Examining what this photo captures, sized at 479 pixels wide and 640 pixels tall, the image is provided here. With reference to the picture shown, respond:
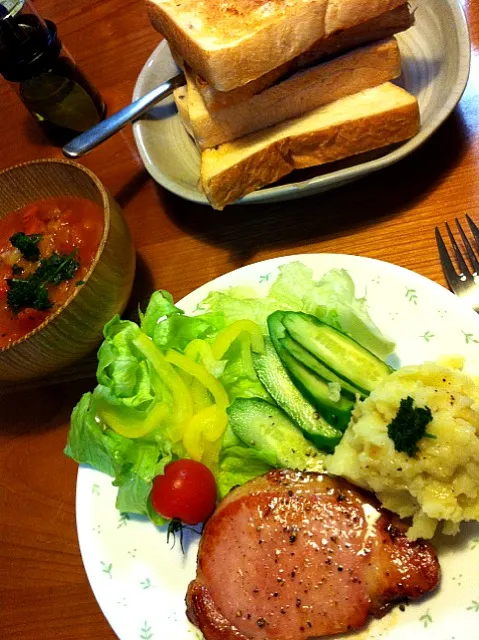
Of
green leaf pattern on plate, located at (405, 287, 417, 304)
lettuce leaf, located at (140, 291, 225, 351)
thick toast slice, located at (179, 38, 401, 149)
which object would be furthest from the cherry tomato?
thick toast slice, located at (179, 38, 401, 149)

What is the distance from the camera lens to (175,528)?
1751 mm

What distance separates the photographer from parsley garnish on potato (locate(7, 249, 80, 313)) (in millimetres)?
2070

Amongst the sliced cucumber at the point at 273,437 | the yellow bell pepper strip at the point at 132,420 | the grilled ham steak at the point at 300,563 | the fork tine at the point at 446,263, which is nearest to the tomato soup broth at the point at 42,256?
the yellow bell pepper strip at the point at 132,420

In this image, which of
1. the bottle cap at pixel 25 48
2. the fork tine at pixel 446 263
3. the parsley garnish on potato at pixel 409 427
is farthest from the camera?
the bottle cap at pixel 25 48

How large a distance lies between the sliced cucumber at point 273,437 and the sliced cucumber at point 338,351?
229 mm

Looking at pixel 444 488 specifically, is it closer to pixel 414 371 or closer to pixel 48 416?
pixel 414 371

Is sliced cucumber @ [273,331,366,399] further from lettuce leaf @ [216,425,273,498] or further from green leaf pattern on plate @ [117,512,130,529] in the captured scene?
green leaf pattern on plate @ [117,512,130,529]

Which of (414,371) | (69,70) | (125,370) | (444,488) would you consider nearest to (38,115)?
(69,70)

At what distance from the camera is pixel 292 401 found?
1.84 metres

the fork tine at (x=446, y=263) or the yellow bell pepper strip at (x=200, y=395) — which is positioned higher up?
the yellow bell pepper strip at (x=200, y=395)

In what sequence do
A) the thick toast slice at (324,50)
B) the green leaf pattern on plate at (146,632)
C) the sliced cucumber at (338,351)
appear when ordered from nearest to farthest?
the green leaf pattern on plate at (146,632), the sliced cucumber at (338,351), the thick toast slice at (324,50)

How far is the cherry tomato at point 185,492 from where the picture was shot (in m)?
1.70

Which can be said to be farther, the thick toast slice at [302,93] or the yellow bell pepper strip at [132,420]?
the thick toast slice at [302,93]

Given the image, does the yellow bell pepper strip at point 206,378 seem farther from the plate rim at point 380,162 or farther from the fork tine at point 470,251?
the fork tine at point 470,251
